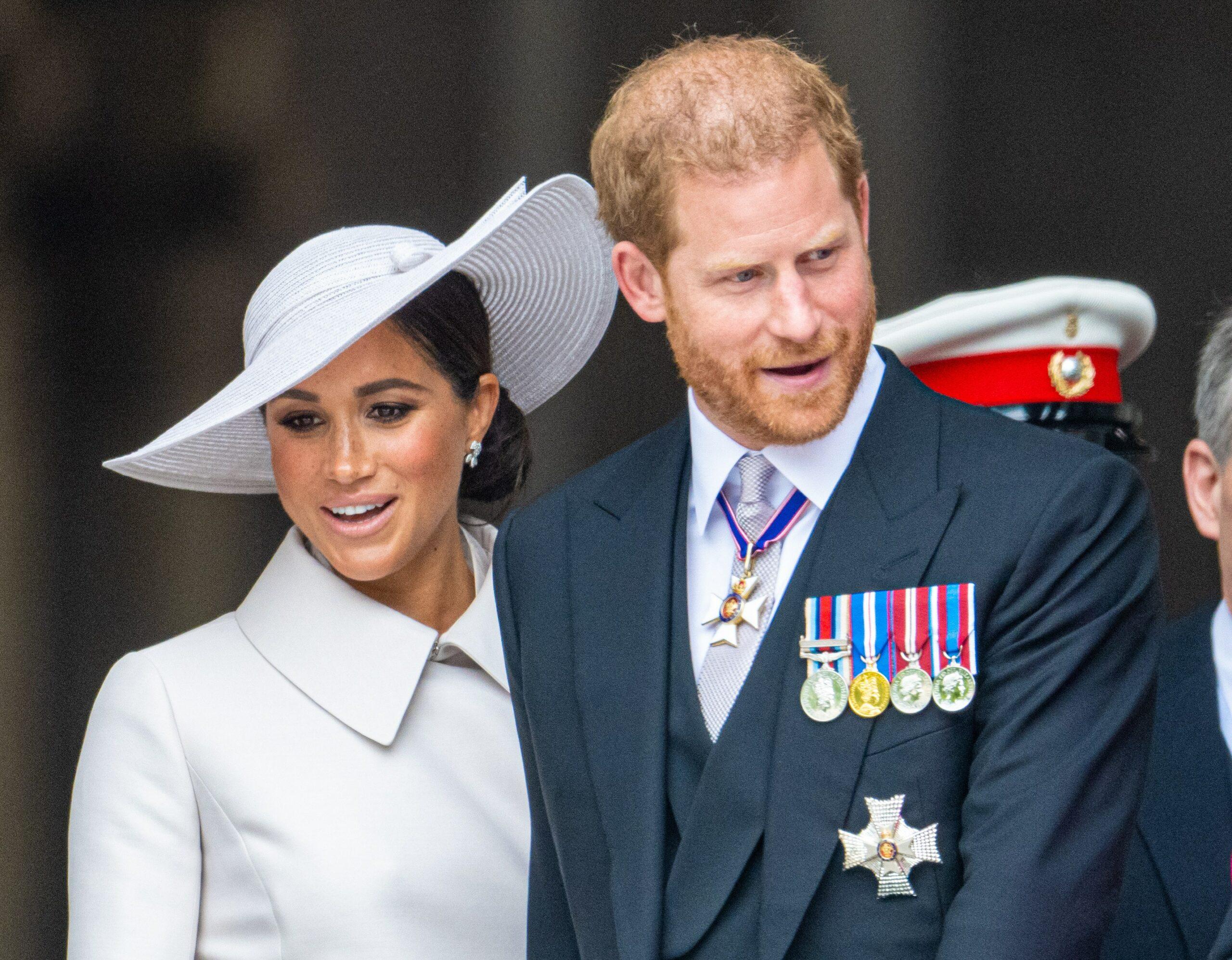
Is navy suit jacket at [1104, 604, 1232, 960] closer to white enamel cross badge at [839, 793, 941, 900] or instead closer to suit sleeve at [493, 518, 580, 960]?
white enamel cross badge at [839, 793, 941, 900]

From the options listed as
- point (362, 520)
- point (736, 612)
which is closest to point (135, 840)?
point (362, 520)

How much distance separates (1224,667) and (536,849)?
36.8 inches

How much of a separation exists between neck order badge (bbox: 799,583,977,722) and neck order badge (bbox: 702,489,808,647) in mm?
88

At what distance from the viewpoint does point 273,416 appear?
2.61 meters

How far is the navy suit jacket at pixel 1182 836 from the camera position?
218cm

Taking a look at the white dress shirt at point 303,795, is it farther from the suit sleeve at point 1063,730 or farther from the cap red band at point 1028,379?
the suit sleeve at point 1063,730

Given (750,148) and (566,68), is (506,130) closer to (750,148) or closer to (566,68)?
(566,68)

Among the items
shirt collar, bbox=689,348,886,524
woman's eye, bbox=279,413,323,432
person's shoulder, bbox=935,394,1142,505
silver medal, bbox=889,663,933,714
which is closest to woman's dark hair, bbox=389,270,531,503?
woman's eye, bbox=279,413,323,432

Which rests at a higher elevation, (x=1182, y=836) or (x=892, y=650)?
(x=892, y=650)

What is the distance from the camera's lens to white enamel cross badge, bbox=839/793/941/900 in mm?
1878

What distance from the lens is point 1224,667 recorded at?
233 centimetres

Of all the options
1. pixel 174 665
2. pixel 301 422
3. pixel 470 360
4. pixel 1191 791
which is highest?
pixel 470 360

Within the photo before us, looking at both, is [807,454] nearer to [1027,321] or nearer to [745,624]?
[745,624]

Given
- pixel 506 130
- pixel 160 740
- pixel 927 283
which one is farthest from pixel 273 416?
pixel 927 283
